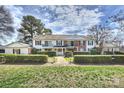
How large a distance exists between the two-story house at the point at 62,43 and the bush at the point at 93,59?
22 centimetres

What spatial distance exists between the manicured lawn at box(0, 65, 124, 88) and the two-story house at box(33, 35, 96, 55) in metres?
1.04

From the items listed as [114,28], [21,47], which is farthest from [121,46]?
[21,47]

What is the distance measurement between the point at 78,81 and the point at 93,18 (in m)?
1.71

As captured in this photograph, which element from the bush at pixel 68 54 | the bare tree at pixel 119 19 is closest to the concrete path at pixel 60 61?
the bush at pixel 68 54

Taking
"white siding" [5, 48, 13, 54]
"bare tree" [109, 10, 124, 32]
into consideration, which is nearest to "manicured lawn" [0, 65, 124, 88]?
"white siding" [5, 48, 13, 54]

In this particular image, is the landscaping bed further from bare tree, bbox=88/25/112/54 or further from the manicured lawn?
the manicured lawn

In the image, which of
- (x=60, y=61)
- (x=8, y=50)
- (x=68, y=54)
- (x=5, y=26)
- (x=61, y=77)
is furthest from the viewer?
(x=68, y=54)

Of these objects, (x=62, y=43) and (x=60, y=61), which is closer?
(x=60, y=61)

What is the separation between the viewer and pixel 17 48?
707cm

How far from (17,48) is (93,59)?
2.07 metres

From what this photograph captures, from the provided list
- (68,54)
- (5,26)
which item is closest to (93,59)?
(68,54)

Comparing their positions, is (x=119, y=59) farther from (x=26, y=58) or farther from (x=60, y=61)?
(x=26, y=58)

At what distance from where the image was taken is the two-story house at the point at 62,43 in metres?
7.32
